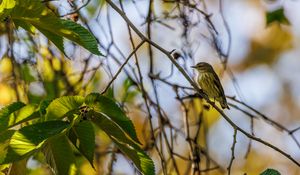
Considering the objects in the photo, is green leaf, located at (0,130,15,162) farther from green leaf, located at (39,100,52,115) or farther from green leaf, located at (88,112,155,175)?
green leaf, located at (88,112,155,175)

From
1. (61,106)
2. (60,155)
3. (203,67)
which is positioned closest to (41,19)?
(61,106)

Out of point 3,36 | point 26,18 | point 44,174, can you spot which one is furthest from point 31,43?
point 26,18

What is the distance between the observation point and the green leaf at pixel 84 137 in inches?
64.6

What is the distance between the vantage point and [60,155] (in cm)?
167

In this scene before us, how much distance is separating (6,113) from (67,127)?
21 centimetres

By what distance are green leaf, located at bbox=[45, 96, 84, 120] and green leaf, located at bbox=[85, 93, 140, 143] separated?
3 centimetres

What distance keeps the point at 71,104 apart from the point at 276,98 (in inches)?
339

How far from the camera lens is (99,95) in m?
1.61

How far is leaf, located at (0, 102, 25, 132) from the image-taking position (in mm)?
1618

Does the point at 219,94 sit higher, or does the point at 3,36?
the point at 219,94

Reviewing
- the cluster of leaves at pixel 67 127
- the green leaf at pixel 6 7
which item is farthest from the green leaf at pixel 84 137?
the green leaf at pixel 6 7

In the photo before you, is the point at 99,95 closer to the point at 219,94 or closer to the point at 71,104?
the point at 71,104

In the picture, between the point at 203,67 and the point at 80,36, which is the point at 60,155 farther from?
the point at 203,67

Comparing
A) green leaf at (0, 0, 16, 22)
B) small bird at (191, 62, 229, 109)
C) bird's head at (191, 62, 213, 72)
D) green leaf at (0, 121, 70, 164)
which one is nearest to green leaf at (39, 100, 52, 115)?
green leaf at (0, 121, 70, 164)
